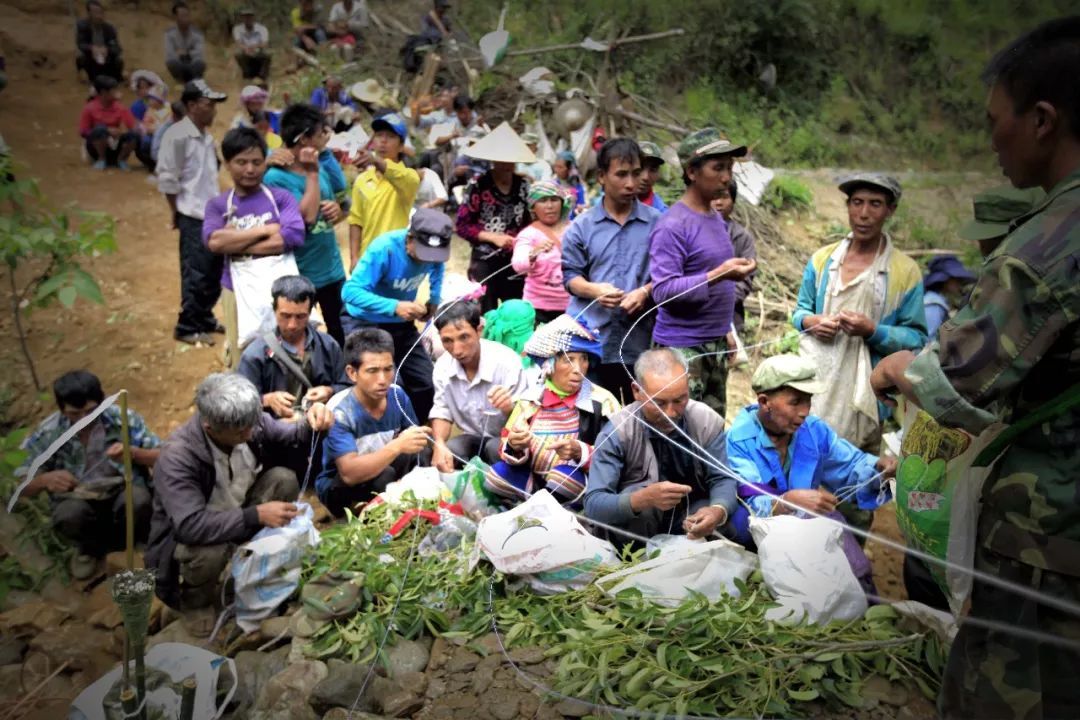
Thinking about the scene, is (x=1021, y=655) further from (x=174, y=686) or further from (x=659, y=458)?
(x=174, y=686)

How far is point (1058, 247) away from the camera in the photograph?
1528 mm

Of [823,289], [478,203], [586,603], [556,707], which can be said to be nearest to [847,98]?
[823,289]

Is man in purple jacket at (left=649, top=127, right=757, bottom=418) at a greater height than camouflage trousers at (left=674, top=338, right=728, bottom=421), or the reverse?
man in purple jacket at (left=649, top=127, right=757, bottom=418)

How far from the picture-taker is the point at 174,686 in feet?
8.74

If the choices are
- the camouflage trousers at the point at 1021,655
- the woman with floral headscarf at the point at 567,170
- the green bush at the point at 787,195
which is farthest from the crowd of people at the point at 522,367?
the woman with floral headscarf at the point at 567,170

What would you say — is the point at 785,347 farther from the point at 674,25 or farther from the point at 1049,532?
the point at 1049,532

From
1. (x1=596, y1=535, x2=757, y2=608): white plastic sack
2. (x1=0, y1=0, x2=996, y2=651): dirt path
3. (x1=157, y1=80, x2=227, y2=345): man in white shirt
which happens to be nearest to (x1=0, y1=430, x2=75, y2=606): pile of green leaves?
(x1=0, y1=0, x2=996, y2=651): dirt path

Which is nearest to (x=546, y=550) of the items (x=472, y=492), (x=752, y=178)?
(x=472, y=492)

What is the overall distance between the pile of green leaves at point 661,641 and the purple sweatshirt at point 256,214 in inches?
95.0

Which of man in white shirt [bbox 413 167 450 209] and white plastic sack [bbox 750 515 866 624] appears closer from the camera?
white plastic sack [bbox 750 515 866 624]

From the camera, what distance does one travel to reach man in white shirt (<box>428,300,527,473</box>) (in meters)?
4.16

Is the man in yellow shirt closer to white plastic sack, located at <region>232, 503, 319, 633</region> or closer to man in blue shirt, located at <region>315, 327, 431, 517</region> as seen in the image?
man in blue shirt, located at <region>315, 327, 431, 517</region>

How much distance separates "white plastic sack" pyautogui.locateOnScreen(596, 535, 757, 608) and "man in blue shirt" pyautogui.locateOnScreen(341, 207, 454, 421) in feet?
7.08

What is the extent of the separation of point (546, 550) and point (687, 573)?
0.54 metres
